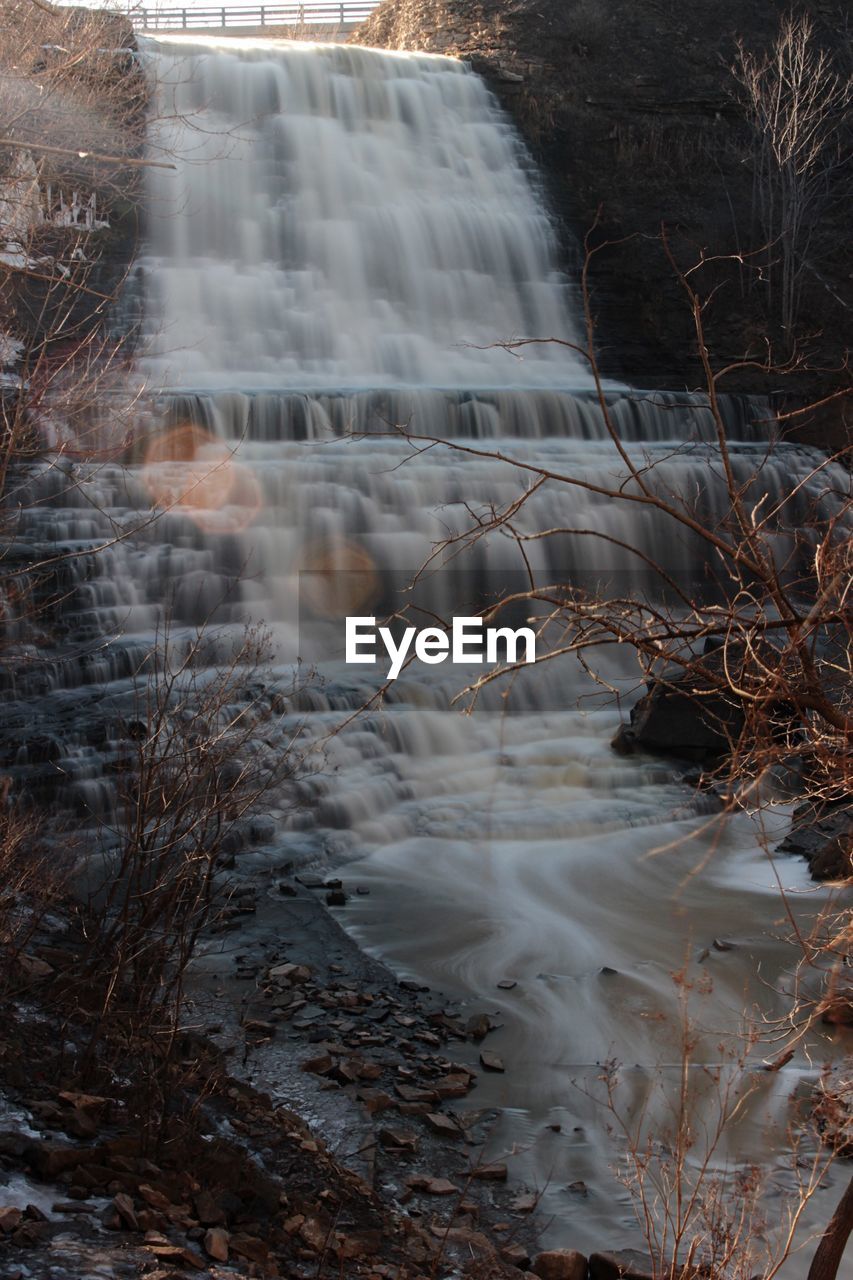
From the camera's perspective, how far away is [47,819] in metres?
Answer: 9.16

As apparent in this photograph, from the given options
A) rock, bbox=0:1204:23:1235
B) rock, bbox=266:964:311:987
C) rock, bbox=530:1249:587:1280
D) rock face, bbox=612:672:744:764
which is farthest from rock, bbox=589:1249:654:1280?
rock face, bbox=612:672:744:764

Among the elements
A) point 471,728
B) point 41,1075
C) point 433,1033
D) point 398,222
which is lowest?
point 471,728

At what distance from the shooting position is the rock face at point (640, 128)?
2147cm

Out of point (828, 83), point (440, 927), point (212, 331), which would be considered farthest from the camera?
point (828, 83)

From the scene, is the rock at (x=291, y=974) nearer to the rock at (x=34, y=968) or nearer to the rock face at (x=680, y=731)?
the rock at (x=34, y=968)

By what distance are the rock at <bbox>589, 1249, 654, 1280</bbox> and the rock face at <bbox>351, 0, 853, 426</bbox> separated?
16.8 meters

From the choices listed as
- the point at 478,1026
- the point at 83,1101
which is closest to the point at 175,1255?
the point at 83,1101

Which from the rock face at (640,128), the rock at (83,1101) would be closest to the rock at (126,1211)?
the rock at (83,1101)

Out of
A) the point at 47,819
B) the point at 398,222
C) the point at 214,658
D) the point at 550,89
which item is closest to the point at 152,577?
the point at 214,658

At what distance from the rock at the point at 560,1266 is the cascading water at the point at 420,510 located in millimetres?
360

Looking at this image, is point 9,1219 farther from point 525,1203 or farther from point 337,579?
point 337,579

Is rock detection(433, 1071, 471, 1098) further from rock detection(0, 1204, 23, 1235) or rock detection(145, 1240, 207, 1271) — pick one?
rock detection(0, 1204, 23, 1235)

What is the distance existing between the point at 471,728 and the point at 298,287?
10.00m

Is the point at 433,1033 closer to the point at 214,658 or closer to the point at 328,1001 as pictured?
the point at 328,1001
